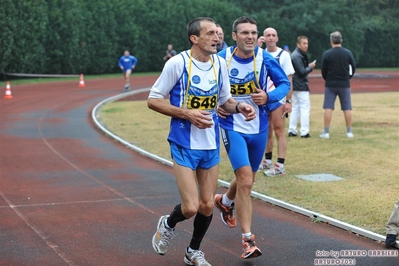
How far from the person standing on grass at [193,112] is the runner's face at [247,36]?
788 millimetres

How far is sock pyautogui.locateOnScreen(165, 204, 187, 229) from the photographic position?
6.49 meters

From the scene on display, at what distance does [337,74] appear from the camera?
1508cm

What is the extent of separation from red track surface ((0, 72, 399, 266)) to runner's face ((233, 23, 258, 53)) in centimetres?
200

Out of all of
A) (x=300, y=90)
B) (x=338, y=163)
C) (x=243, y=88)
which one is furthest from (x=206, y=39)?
(x=300, y=90)

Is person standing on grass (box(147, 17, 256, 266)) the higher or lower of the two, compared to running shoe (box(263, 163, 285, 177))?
higher

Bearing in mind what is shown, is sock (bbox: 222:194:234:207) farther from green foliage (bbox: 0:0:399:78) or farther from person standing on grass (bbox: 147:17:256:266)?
green foliage (bbox: 0:0:399:78)

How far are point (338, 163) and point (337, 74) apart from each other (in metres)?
3.58

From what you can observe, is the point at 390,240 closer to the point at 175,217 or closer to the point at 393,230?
the point at 393,230

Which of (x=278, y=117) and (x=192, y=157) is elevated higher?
(x=192, y=157)

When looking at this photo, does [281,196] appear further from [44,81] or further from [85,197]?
[44,81]

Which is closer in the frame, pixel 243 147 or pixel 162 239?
pixel 162 239

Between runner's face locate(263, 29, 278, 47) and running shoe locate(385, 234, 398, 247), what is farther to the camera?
runner's face locate(263, 29, 278, 47)

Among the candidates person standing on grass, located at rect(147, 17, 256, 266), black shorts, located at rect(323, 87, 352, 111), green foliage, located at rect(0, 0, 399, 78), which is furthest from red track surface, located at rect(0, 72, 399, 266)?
green foliage, located at rect(0, 0, 399, 78)

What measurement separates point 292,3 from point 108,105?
37.2 meters
